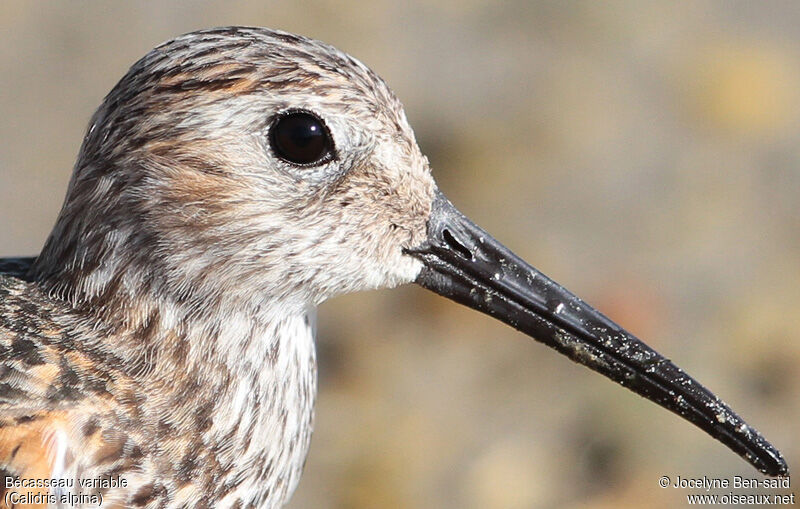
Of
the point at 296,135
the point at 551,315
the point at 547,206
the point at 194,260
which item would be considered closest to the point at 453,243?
the point at 551,315

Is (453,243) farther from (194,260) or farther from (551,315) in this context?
(194,260)

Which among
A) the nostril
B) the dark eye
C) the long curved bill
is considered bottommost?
the long curved bill

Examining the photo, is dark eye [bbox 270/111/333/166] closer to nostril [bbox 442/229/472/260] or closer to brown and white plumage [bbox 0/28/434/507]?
brown and white plumage [bbox 0/28/434/507]

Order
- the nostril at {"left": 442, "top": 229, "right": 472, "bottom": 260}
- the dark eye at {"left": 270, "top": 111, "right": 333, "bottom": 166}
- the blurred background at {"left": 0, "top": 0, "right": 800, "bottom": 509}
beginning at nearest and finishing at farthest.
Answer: the dark eye at {"left": 270, "top": 111, "right": 333, "bottom": 166}, the nostril at {"left": 442, "top": 229, "right": 472, "bottom": 260}, the blurred background at {"left": 0, "top": 0, "right": 800, "bottom": 509}

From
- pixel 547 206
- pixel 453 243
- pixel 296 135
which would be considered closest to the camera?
pixel 296 135

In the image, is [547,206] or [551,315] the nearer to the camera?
[551,315]

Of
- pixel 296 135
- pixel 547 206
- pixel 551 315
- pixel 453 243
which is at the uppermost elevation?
pixel 547 206

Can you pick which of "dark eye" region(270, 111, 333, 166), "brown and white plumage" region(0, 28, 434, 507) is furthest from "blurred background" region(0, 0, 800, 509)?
"dark eye" region(270, 111, 333, 166)
